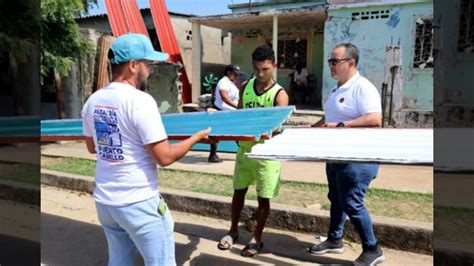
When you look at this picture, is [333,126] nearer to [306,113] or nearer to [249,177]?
[249,177]

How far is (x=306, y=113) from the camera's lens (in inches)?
481

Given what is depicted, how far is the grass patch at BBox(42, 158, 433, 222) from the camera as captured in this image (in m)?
4.40

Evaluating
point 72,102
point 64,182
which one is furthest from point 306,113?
point 64,182

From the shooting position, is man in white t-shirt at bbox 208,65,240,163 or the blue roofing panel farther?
man in white t-shirt at bbox 208,65,240,163

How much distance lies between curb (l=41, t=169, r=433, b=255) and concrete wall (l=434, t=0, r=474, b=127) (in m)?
7.34

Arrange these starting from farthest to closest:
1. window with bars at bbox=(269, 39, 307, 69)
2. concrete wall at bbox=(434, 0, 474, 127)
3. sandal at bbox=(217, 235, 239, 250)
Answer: window with bars at bbox=(269, 39, 307, 69)
concrete wall at bbox=(434, 0, 474, 127)
sandal at bbox=(217, 235, 239, 250)

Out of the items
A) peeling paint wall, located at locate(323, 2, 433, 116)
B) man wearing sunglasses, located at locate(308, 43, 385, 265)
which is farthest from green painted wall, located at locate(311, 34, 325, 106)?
man wearing sunglasses, located at locate(308, 43, 385, 265)

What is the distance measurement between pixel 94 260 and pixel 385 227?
2.49m

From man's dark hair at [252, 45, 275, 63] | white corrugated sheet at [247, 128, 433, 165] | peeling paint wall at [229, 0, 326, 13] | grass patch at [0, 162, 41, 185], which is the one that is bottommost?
grass patch at [0, 162, 41, 185]

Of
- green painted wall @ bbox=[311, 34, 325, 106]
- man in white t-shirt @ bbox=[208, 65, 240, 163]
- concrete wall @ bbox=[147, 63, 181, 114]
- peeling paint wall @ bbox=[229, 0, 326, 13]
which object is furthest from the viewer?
peeling paint wall @ bbox=[229, 0, 326, 13]

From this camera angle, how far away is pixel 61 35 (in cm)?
791

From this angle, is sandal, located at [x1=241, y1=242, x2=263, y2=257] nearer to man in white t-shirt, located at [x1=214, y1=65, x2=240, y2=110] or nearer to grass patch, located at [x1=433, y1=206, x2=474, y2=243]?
grass patch, located at [x1=433, y1=206, x2=474, y2=243]

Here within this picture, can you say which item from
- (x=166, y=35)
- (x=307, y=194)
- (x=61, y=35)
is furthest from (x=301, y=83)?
(x=307, y=194)

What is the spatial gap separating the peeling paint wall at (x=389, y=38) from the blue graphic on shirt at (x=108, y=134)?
428 inches
